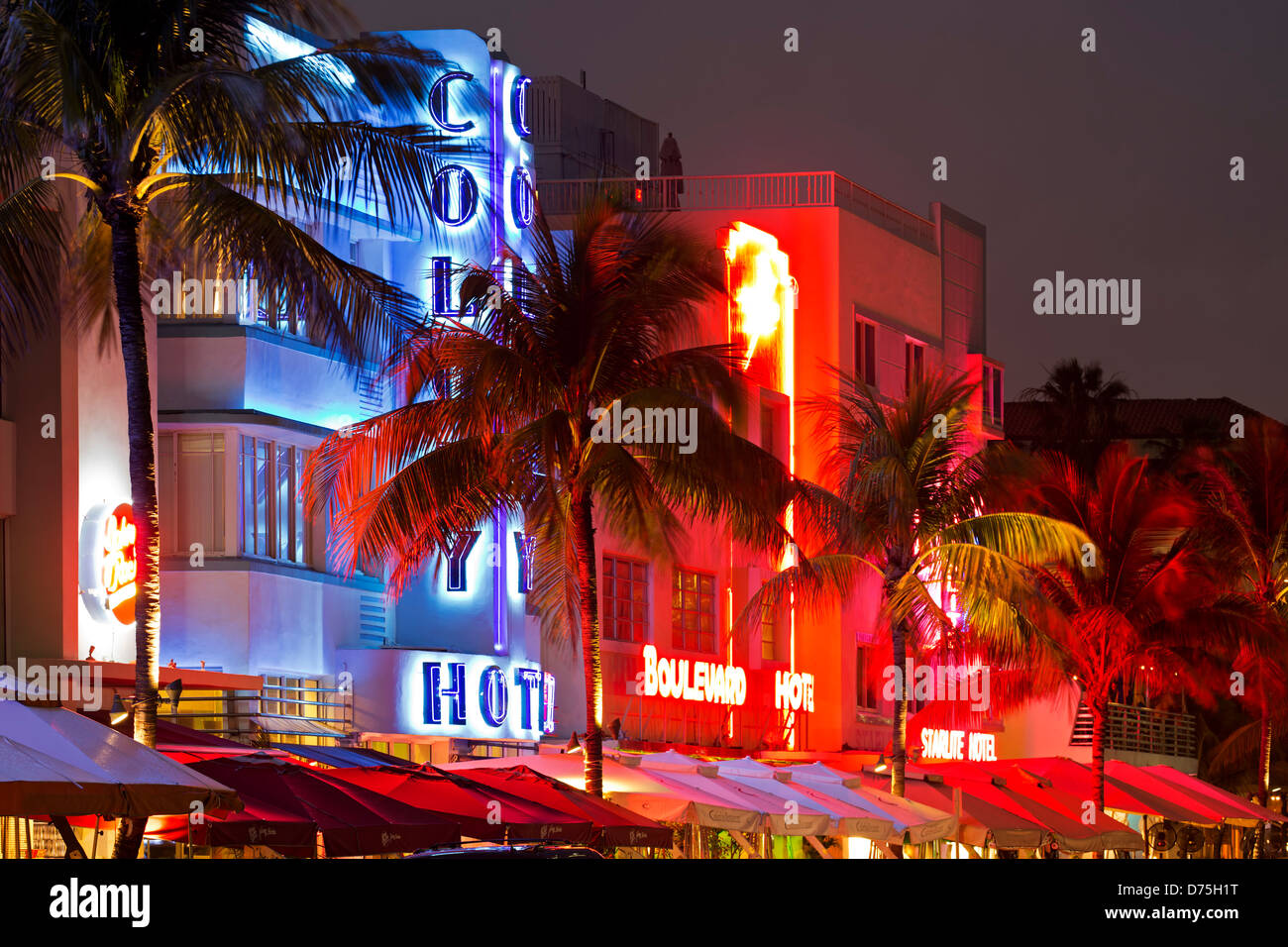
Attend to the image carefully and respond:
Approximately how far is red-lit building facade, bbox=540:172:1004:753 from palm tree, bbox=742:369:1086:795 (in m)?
5.02

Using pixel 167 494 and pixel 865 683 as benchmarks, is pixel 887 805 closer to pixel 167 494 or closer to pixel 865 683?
pixel 167 494

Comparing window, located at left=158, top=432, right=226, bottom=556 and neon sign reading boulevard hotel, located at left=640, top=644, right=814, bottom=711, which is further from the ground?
window, located at left=158, top=432, right=226, bottom=556

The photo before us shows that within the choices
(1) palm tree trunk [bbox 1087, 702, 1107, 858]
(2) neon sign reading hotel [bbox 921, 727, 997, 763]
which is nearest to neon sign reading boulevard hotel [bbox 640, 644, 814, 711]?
(2) neon sign reading hotel [bbox 921, 727, 997, 763]

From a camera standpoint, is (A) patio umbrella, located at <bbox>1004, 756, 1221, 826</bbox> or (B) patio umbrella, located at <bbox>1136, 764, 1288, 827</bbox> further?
(B) patio umbrella, located at <bbox>1136, 764, 1288, 827</bbox>

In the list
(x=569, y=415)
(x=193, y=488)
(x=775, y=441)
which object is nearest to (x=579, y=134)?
(x=775, y=441)

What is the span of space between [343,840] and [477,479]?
5758 millimetres

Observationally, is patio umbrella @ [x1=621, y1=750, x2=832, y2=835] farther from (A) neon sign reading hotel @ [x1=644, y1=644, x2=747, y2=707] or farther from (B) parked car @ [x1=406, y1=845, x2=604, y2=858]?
(A) neon sign reading hotel @ [x1=644, y1=644, x2=747, y2=707]

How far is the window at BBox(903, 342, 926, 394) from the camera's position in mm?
46469

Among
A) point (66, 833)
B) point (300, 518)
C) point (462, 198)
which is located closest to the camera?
point (66, 833)

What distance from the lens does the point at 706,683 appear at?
39.0 meters

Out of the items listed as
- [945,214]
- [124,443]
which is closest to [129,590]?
[124,443]

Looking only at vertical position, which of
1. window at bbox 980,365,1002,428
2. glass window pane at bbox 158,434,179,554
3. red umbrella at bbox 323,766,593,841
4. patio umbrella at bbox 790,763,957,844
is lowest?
patio umbrella at bbox 790,763,957,844

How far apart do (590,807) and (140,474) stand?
6865 millimetres

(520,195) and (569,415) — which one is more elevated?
(520,195)
